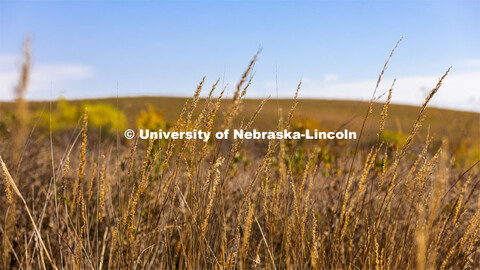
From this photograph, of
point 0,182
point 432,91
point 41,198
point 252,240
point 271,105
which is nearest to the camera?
point 432,91

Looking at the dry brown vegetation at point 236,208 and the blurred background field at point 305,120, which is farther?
the blurred background field at point 305,120

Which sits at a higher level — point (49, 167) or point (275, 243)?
point (49, 167)

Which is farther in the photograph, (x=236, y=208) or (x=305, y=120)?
(x=305, y=120)

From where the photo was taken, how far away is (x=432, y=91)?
169cm

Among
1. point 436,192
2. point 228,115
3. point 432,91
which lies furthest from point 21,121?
point 432,91

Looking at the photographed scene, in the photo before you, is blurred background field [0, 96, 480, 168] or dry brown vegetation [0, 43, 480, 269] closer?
dry brown vegetation [0, 43, 480, 269]

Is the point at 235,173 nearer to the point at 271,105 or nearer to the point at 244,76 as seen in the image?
the point at 244,76

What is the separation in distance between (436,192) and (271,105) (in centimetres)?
4595

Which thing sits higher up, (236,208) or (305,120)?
(305,120)

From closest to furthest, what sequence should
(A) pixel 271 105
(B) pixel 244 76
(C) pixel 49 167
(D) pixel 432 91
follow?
(B) pixel 244 76, (D) pixel 432 91, (C) pixel 49 167, (A) pixel 271 105

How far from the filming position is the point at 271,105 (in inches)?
1852

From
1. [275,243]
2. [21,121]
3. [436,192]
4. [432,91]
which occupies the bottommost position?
[275,243]

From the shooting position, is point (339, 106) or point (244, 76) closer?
point (244, 76)

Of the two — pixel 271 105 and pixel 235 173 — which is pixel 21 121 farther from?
pixel 271 105
